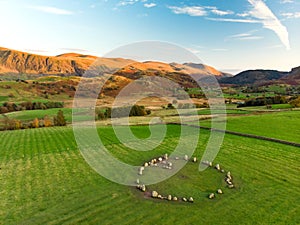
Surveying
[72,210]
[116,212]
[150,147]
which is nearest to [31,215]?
[72,210]

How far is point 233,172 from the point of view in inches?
1006

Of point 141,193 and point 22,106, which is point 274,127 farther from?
point 22,106

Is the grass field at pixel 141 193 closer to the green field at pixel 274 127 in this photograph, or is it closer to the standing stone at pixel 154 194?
the standing stone at pixel 154 194

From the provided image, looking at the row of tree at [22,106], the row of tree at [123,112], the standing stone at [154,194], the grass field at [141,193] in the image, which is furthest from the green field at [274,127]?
the row of tree at [22,106]

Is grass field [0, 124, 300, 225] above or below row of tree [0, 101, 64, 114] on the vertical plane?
above

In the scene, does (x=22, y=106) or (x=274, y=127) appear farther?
(x=22, y=106)

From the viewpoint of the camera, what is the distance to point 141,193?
2088cm

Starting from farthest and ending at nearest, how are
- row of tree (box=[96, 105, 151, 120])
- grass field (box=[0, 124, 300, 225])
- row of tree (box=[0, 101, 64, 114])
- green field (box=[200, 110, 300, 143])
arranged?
row of tree (box=[0, 101, 64, 114]), row of tree (box=[96, 105, 151, 120]), green field (box=[200, 110, 300, 143]), grass field (box=[0, 124, 300, 225])

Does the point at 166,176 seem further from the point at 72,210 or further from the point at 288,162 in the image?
the point at 288,162

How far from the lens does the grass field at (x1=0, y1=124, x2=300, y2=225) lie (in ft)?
55.5

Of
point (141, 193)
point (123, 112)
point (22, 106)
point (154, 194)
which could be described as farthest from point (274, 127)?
point (22, 106)

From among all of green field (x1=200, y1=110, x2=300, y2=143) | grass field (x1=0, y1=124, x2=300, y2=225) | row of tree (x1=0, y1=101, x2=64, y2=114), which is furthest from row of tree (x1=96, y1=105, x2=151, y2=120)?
grass field (x1=0, y1=124, x2=300, y2=225)

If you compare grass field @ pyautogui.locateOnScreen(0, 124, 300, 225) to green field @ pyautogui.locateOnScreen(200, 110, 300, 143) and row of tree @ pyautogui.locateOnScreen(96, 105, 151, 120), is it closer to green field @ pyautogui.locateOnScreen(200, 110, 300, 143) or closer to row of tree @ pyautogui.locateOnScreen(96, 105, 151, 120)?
green field @ pyautogui.locateOnScreen(200, 110, 300, 143)

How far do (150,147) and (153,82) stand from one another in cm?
9349
